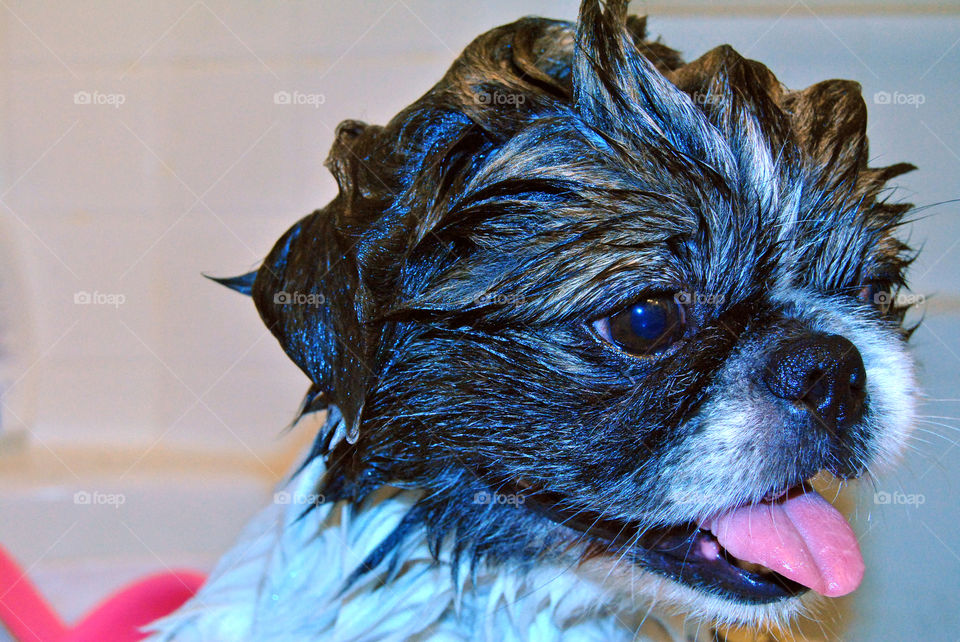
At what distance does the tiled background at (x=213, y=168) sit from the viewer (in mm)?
2230

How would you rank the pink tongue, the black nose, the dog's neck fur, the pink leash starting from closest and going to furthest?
the black nose
the pink tongue
the dog's neck fur
the pink leash

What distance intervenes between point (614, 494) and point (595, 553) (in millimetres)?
174

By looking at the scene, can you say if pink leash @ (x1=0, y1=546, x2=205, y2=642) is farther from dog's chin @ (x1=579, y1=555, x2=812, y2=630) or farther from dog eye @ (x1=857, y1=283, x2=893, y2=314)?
dog eye @ (x1=857, y1=283, x2=893, y2=314)

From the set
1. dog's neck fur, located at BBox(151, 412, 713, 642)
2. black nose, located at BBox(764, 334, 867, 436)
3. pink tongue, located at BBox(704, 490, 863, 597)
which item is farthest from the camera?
dog's neck fur, located at BBox(151, 412, 713, 642)

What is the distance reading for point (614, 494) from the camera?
3.96 feet

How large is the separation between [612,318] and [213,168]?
1789mm

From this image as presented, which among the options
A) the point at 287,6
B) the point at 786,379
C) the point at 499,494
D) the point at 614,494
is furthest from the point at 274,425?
the point at 786,379

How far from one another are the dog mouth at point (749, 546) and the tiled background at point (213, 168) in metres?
1.07

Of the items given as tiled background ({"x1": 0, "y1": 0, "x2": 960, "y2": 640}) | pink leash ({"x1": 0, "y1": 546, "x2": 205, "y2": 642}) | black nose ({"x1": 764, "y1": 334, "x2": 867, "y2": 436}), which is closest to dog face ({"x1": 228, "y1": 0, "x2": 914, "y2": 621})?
black nose ({"x1": 764, "y1": 334, "x2": 867, "y2": 436})

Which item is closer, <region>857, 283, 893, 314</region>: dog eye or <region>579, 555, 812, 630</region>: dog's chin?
<region>579, 555, 812, 630</region>: dog's chin

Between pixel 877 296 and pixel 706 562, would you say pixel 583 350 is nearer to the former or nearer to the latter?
pixel 706 562

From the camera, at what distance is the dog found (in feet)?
3.81

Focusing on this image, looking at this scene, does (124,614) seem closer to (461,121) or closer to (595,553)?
(595,553)

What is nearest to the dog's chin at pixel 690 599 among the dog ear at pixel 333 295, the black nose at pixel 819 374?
the black nose at pixel 819 374
